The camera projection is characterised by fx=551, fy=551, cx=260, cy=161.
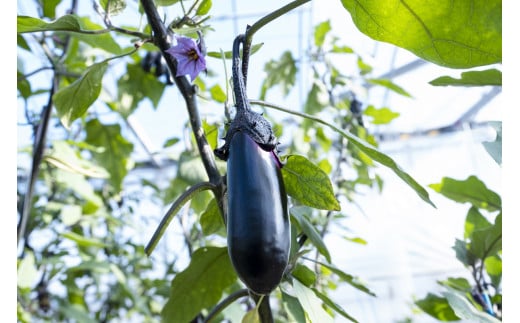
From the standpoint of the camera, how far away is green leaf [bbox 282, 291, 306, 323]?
0.51 m

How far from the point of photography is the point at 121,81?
3.26ft

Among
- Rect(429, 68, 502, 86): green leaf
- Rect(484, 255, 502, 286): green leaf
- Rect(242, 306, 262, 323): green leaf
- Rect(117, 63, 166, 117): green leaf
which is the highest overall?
Rect(117, 63, 166, 117): green leaf

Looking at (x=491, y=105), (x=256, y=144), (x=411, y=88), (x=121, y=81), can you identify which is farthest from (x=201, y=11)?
(x=491, y=105)

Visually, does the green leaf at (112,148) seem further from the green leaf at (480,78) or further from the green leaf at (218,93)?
the green leaf at (480,78)

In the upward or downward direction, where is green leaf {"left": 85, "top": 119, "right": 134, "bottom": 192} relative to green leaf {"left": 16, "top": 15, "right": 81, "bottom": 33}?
upward

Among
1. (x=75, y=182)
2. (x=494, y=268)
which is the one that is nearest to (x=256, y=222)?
(x=494, y=268)

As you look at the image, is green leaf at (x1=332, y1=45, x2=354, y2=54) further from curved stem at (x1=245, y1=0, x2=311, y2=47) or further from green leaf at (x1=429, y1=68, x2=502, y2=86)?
curved stem at (x1=245, y1=0, x2=311, y2=47)

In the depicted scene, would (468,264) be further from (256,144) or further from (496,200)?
(256,144)

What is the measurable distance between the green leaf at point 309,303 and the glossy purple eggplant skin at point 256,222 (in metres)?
0.18

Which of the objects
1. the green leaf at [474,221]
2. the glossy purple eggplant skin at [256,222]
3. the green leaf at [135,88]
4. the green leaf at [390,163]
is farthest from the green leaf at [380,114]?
the glossy purple eggplant skin at [256,222]

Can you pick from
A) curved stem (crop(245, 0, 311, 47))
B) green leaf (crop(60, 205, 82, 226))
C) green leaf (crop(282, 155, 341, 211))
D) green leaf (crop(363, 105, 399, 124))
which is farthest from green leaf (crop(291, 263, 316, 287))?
green leaf (crop(60, 205, 82, 226))

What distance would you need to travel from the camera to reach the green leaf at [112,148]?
1075mm

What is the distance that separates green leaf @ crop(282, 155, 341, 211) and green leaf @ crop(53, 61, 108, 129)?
0.25 meters
